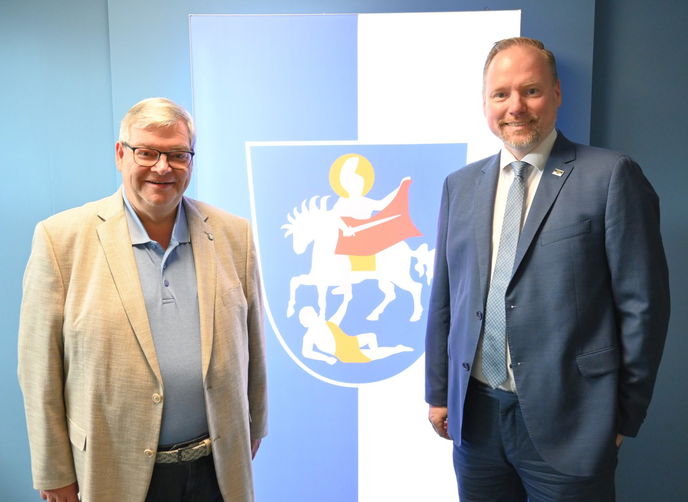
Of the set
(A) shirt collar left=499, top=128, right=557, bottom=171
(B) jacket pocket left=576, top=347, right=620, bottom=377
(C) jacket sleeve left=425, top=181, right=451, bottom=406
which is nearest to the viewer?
(B) jacket pocket left=576, top=347, right=620, bottom=377

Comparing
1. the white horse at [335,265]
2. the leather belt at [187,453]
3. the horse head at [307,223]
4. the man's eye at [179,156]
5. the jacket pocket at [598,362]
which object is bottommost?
the leather belt at [187,453]

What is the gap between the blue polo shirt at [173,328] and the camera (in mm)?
1332

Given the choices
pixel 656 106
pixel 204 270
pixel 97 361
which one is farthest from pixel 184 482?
pixel 656 106

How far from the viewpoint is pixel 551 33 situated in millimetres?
2199

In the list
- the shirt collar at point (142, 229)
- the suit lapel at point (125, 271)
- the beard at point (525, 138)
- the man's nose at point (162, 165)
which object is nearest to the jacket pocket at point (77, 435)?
the suit lapel at point (125, 271)

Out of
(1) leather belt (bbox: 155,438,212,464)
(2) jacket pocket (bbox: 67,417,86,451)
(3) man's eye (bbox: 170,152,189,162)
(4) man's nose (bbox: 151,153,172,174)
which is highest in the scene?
(3) man's eye (bbox: 170,152,189,162)

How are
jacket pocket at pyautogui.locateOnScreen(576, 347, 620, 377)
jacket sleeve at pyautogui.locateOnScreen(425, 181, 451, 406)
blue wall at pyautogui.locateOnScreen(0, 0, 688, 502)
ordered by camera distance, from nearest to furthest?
jacket pocket at pyautogui.locateOnScreen(576, 347, 620, 377)
jacket sleeve at pyautogui.locateOnScreen(425, 181, 451, 406)
blue wall at pyautogui.locateOnScreen(0, 0, 688, 502)

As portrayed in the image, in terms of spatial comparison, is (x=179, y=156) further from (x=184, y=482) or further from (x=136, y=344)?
(x=184, y=482)

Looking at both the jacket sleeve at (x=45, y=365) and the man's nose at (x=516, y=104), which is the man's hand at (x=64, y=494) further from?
the man's nose at (x=516, y=104)

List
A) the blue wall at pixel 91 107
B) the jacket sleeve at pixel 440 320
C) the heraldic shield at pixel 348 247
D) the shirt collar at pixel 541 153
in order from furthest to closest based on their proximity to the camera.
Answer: the blue wall at pixel 91 107, the heraldic shield at pixel 348 247, the jacket sleeve at pixel 440 320, the shirt collar at pixel 541 153

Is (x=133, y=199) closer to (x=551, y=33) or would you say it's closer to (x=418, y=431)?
(x=418, y=431)

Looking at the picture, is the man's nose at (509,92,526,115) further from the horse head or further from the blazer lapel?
the horse head

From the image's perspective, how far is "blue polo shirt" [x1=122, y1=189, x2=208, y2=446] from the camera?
4.37ft

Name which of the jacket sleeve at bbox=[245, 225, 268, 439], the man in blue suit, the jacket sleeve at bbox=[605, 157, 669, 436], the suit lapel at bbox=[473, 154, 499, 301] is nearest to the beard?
the man in blue suit
